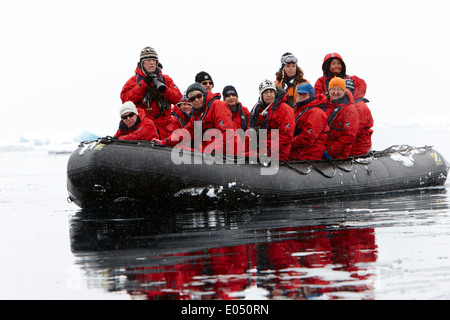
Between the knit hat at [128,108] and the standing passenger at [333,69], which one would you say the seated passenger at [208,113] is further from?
the standing passenger at [333,69]

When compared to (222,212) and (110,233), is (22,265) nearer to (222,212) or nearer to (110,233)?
(110,233)

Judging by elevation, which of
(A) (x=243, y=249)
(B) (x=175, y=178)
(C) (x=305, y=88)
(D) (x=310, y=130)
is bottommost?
(A) (x=243, y=249)

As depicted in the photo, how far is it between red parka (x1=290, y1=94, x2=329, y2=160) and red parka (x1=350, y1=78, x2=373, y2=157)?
0.83 metres

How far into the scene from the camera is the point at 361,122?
35.7 feet

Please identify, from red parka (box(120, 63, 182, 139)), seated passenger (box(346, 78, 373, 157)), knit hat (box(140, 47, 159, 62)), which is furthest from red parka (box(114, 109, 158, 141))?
seated passenger (box(346, 78, 373, 157))

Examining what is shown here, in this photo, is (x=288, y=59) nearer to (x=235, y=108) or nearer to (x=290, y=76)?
(x=290, y=76)

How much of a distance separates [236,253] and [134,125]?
4375mm

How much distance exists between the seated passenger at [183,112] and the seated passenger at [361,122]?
250 cm

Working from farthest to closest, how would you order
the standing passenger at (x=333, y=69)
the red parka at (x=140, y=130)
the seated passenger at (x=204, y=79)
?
the standing passenger at (x=333, y=69) → the seated passenger at (x=204, y=79) → the red parka at (x=140, y=130)

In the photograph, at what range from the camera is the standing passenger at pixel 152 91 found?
1045 centimetres

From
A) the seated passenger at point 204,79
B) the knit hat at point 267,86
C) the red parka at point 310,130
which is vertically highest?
the seated passenger at point 204,79

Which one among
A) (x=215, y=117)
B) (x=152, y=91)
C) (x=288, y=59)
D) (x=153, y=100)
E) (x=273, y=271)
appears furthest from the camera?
(x=288, y=59)

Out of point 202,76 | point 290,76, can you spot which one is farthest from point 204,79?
point 290,76

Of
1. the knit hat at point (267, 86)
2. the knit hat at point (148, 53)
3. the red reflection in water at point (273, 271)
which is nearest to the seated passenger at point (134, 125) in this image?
the knit hat at point (148, 53)
